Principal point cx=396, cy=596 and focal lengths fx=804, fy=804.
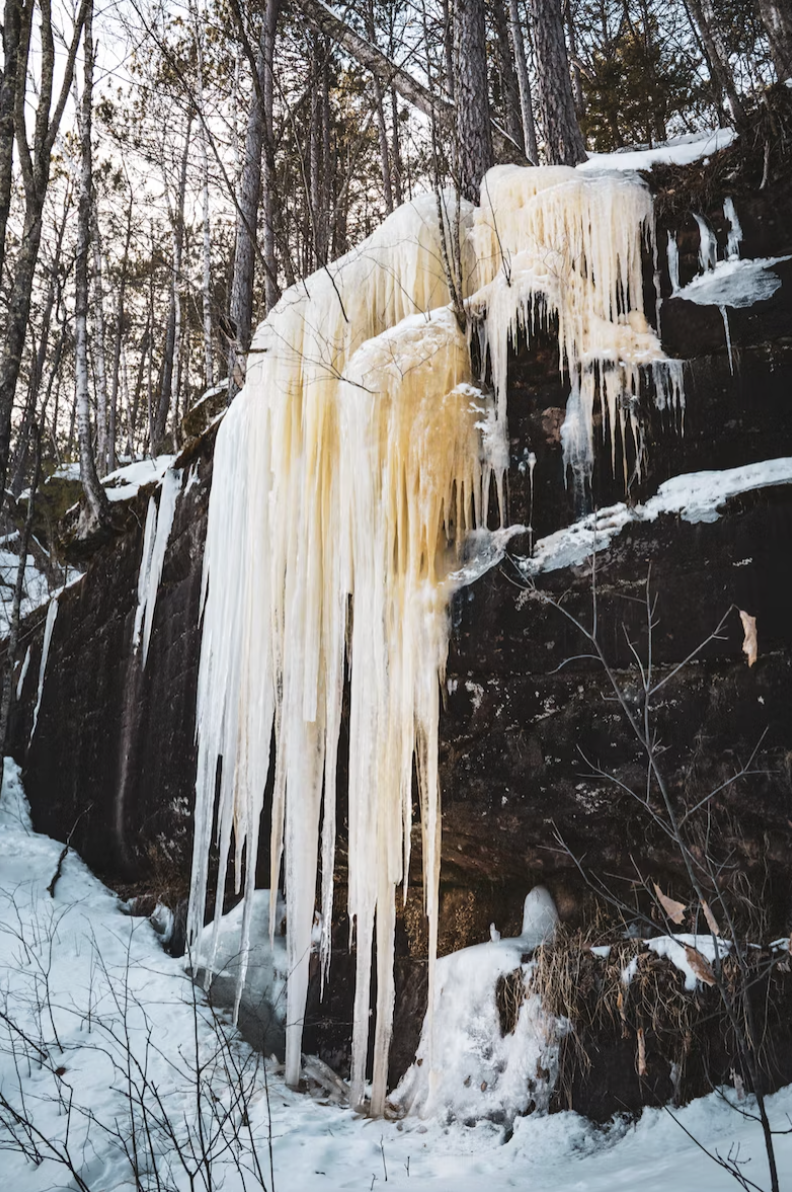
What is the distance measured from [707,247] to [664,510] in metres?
1.40

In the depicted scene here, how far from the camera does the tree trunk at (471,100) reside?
5605 millimetres

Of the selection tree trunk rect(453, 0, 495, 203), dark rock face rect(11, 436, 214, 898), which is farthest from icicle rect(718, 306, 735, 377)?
dark rock face rect(11, 436, 214, 898)

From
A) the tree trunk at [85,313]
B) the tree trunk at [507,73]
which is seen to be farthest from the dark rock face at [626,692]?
the tree trunk at [507,73]

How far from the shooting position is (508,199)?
459cm

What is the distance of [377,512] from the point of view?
452cm

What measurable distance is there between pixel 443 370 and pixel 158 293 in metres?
13.1

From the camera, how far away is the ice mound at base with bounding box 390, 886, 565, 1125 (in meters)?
3.66

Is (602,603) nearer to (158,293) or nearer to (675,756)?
(675,756)

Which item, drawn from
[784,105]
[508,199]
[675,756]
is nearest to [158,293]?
[508,199]

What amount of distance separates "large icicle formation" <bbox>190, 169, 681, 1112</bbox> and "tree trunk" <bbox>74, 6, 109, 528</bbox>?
124 inches

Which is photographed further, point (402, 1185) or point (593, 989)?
point (593, 989)

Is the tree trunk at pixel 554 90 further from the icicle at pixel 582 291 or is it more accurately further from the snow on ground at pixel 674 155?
the icicle at pixel 582 291

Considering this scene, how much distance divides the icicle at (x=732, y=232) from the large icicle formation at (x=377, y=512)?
0.38 m

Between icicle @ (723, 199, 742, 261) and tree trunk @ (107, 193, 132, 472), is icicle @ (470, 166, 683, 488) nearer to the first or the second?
icicle @ (723, 199, 742, 261)
